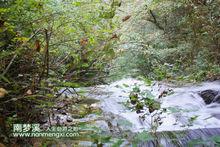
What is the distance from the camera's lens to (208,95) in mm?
5977

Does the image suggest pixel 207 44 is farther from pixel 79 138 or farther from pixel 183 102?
pixel 79 138

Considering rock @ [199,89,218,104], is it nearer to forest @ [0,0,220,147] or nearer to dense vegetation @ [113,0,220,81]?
forest @ [0,0,220,147]

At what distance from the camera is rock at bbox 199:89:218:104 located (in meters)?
5.80

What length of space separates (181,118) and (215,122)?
45cm

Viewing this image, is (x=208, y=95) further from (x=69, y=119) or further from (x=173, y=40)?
(x=173, y=40)

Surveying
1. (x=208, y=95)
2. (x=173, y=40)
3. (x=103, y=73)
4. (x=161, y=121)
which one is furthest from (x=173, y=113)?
(x=173, y=40)

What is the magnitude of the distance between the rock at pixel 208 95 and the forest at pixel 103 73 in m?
0.02

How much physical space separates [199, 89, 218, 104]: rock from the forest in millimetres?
19

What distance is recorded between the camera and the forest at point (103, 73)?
2.42 m

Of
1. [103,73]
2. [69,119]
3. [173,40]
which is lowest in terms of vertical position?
[69,119]

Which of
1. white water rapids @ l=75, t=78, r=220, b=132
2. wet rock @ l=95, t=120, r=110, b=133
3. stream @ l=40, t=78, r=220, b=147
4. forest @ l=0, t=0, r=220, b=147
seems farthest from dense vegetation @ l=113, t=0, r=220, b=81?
wet rock @ l=95, t=120, r=110, b=133

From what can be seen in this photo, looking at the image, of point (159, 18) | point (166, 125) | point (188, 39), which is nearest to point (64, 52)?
point (166, 125)

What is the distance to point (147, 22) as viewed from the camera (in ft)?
39.8

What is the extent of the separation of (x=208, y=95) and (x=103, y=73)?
218 cm
